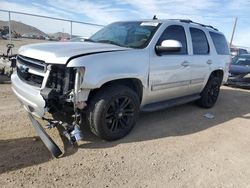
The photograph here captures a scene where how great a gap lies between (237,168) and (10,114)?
4.16 m

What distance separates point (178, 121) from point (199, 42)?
1924 millimetres

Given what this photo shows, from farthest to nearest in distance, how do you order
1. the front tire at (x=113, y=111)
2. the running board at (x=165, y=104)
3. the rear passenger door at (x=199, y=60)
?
1. the rear passenger door at (x=199, y=60)
2. the running board at (x=165, y=104)
3. the front tire at (x=113, y=111)

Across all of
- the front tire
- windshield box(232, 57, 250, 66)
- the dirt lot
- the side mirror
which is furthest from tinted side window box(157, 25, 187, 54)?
windshield box(232, 57, 250, 66)

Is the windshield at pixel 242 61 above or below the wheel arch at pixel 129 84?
below

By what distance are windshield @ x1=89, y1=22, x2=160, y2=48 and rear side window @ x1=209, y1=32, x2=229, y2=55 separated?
2500 millimetres

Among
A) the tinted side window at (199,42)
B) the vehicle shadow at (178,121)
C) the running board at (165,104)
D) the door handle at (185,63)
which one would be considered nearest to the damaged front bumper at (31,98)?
the vehicle shadow at (178,121)

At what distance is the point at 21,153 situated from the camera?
3971 millimetres

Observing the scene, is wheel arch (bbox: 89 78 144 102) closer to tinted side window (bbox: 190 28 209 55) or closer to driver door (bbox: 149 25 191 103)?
driver door (bbox: 149 25 191 103)

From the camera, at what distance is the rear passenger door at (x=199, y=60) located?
6143mm

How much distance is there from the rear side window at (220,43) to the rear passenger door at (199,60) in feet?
1.68

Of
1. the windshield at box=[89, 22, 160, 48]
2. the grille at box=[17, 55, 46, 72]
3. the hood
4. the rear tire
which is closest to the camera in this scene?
the hood

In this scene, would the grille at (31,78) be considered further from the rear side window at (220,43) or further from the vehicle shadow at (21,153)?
the rear side window at (220,43)

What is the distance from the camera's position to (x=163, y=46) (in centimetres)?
493

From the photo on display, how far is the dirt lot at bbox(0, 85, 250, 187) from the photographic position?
354 cm
